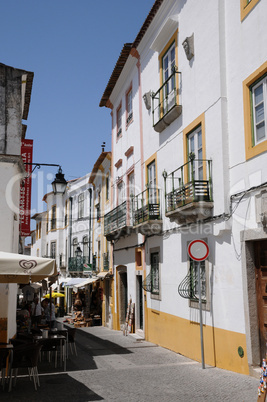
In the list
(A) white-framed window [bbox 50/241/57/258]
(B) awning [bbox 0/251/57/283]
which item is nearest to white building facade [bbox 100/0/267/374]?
(B) awning [bbox 0/251/57/283]

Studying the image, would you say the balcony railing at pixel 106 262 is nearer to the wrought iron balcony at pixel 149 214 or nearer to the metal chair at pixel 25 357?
the wrought iron balcony at pixel 149 214

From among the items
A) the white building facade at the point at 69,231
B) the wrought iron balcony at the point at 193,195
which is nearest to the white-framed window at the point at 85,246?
the white building facade at the point at 69,231

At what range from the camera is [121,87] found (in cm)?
2050

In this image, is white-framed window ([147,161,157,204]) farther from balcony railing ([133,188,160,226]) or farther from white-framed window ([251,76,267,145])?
white-framed window ([251,76,267,145])

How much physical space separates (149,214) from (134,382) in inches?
258

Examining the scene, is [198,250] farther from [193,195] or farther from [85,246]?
[85,246]

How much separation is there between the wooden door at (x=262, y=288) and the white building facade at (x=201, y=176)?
0.02 m

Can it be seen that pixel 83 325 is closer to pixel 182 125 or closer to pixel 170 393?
pixel 182 125

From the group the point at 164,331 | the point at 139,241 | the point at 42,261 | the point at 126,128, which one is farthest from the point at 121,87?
the point at 42,261

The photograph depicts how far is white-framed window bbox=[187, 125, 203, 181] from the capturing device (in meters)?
11.4

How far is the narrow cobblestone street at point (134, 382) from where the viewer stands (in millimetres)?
7609

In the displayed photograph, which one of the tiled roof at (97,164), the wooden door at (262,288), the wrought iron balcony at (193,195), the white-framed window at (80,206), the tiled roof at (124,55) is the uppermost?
the tiled roof at (124,55)

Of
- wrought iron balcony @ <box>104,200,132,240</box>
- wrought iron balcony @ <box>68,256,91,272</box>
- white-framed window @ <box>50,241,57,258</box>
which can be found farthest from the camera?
white-framed window @ <box>50,241,57,258</box>

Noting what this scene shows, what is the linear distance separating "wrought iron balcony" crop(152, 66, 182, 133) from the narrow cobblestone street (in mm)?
6807
